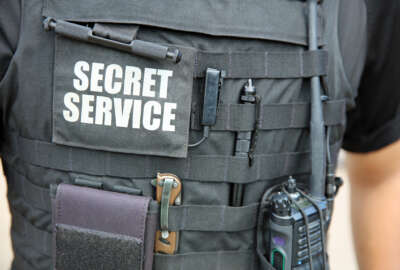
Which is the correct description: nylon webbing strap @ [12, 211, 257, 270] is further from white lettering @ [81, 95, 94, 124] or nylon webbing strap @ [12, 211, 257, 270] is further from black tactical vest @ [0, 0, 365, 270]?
white lettering @ [81, 95, 94, 124]

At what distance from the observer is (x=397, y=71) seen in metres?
1.04

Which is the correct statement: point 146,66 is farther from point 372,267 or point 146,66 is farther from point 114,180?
point 372,267

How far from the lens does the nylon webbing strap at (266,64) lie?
765mm

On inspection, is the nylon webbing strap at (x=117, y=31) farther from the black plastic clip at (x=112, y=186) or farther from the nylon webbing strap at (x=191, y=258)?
the nylon webbing strap at (x=191, y=258)

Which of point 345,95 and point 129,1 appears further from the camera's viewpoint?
point 345,95

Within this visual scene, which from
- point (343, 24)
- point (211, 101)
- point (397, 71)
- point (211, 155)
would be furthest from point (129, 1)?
point (397, 71)

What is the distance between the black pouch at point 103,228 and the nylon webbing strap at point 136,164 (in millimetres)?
49

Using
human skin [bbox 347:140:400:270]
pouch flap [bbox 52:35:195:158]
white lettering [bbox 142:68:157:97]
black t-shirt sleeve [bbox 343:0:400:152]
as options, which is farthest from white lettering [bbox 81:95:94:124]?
human skin [bbox 347:140:400:270]

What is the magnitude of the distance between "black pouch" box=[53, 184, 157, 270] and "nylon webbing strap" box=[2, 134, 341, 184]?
0.16 feet

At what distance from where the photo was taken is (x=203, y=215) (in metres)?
0.82

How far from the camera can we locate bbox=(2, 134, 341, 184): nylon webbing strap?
31.4 inches

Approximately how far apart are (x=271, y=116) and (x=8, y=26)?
59cm

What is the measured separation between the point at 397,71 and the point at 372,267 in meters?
0.63

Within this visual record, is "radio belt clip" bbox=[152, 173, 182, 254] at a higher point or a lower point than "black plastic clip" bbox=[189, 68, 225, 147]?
lower
